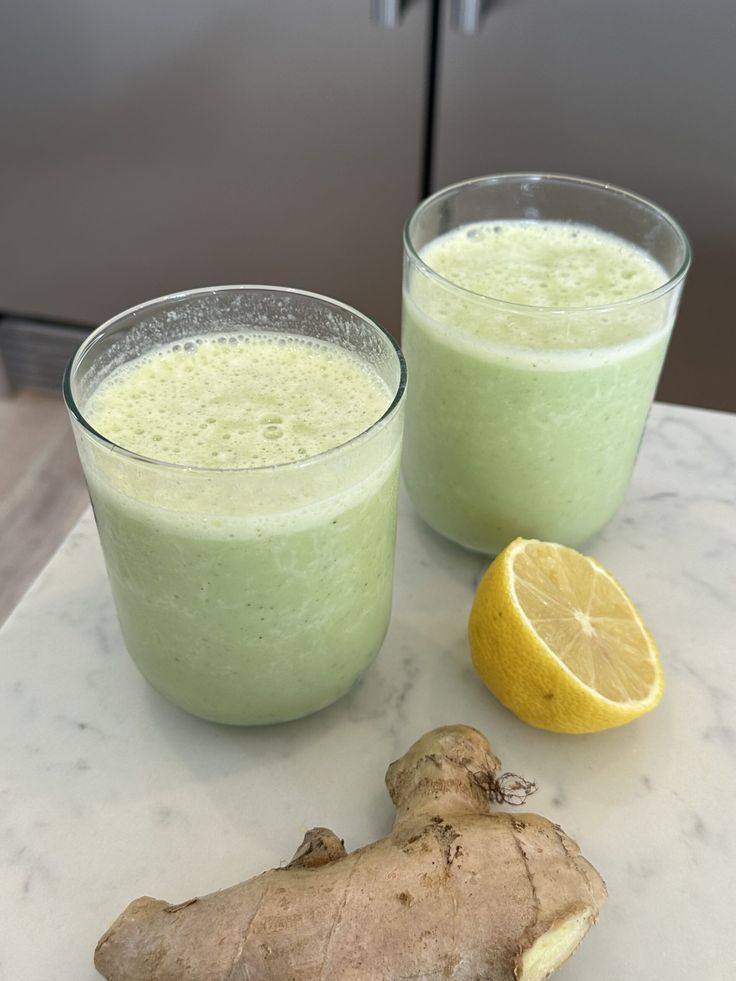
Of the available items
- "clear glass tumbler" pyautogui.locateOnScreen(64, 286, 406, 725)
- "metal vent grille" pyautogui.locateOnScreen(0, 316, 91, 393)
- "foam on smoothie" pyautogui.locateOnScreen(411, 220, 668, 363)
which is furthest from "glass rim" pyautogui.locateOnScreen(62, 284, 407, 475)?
"metal vent grille" pyautogui.locateOnScreen(0, 316, 91, 393)

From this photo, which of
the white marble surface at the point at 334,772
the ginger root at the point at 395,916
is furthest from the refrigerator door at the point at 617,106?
the ginger root at the point at 395,916

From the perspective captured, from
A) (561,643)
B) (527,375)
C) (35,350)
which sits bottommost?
(35,350)

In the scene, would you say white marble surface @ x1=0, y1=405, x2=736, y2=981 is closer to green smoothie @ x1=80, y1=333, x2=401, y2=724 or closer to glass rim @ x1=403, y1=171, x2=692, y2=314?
green smoothie @ x1=80, y1=333, x2=401, y2=724

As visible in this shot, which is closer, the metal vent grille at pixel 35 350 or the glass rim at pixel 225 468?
the glass rim at pixel 225 468

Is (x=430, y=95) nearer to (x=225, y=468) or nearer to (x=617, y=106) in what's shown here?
(x=617, y=106)

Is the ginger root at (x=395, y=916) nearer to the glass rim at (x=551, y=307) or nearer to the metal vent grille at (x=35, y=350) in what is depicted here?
the glass rim at (x=551, y=307)

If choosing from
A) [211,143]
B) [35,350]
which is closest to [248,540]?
[211,143]
